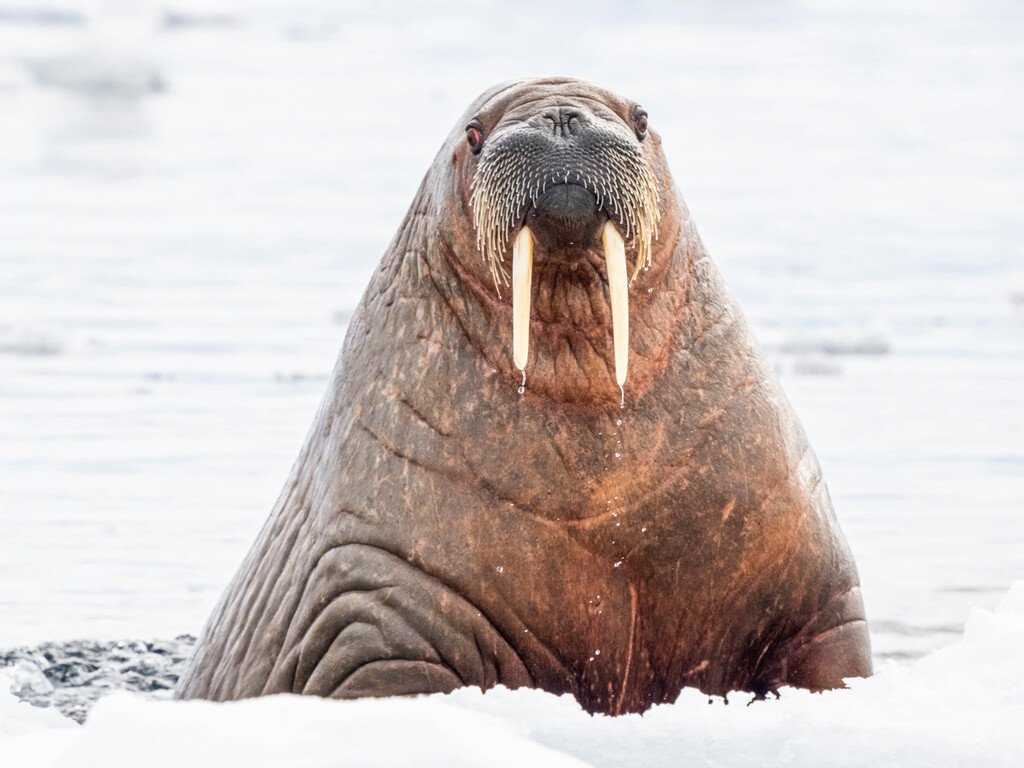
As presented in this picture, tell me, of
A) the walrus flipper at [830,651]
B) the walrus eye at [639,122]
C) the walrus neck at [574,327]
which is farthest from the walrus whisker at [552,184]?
the walrus flipper at [830,651]

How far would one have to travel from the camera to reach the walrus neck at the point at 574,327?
18.7 feet

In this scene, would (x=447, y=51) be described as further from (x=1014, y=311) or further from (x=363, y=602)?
(x=363, y=602)

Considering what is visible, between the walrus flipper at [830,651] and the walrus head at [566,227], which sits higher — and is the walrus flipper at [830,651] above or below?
below

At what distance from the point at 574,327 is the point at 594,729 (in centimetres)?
123

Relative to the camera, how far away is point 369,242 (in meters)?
22.4

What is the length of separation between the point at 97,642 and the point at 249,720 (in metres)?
3.70

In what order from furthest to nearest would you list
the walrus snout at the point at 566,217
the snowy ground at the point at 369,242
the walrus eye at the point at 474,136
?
the snowy ground at the point at 369,242 < the walrus eye at the point at 474,136 < the walrus snout at the point at 566,217

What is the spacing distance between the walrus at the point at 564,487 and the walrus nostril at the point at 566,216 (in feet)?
0.04

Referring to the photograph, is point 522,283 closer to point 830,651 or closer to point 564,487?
point 564,487

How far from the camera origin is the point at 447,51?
145 ft

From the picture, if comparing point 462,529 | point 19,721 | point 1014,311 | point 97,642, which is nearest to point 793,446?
point 462,529

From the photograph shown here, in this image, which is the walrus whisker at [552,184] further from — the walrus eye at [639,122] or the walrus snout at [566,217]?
the walrus eye at [639,122]

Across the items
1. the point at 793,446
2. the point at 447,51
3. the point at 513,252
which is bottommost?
the point at 447,51

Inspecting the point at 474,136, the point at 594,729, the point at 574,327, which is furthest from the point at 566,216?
the point at 594,729
